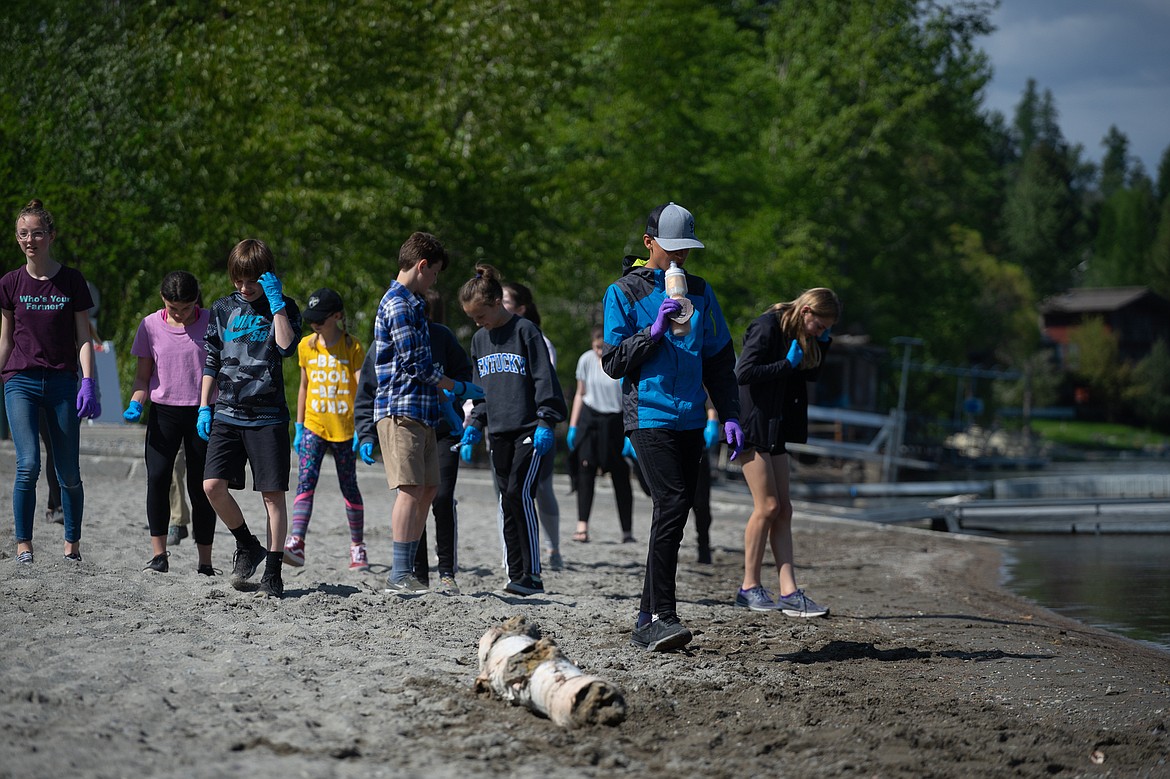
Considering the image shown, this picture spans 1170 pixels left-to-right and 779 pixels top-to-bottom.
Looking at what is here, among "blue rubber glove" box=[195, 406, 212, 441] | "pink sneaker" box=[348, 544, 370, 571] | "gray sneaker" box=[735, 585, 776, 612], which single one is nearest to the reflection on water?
"gray sneaker" box=[735, 585, 776, 612]

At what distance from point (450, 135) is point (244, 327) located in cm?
1737

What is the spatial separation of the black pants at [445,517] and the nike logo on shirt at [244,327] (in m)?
1.35

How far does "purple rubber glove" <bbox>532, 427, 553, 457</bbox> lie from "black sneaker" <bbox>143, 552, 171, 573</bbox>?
Result: 2.22 m

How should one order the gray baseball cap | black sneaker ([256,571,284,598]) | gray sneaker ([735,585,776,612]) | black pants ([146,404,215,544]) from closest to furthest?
the gray baseball cap < black sneaker ([256,571,284,598]) < black pants ([146,404,215,544]) < gray sneaker ([735,585,776,612])

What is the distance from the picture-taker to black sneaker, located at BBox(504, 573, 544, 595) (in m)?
7.44

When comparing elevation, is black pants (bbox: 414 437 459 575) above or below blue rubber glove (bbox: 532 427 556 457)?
below

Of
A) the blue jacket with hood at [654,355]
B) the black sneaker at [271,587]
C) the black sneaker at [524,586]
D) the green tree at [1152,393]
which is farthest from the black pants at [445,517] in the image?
the green tree at [1152,393]

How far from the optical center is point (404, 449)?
22.2 ft

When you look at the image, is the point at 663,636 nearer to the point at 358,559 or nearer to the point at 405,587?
the point at 405,587

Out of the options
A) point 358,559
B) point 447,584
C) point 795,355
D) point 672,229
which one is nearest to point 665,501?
point 672,229

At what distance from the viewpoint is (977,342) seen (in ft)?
168

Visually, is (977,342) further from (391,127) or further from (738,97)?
(391,127)

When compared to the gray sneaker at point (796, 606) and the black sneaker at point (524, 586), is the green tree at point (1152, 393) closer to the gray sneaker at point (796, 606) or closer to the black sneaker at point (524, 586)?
the gray sneaker at point (796, 606)

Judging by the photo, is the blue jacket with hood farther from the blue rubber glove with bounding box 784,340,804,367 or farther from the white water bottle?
the blue rubber glove with bounding box 784,340,804,367
